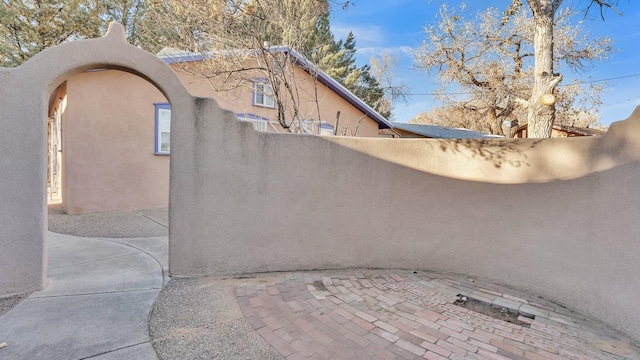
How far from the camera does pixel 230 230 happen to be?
14.5 ft

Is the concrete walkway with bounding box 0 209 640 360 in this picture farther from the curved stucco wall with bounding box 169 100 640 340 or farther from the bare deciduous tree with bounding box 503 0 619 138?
the bare deciduous tree with bounding box 503 0 619 138

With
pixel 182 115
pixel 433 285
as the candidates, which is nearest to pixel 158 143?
pixel 182 115

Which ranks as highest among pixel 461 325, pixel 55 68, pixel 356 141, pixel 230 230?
pixel 55 68

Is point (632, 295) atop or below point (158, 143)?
below

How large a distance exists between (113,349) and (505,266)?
476 centimetres

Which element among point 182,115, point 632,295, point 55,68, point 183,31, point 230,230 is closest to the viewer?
point 632,295

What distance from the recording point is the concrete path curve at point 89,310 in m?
2.64

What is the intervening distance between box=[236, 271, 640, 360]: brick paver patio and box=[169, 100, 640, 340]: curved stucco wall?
1.34 ft

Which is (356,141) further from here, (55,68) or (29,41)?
(29,41)

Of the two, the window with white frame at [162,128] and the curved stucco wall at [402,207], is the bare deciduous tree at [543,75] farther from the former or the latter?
the window with white frame at [162,128]

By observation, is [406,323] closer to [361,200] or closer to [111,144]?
[361,200]

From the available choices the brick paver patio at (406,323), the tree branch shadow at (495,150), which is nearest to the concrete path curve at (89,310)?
the brick paver patio at (406,323)

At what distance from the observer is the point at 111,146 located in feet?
28.6

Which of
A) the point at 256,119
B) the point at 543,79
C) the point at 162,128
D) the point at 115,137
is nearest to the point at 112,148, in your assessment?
the point at 115,137
